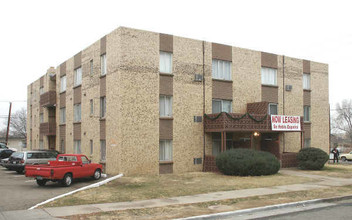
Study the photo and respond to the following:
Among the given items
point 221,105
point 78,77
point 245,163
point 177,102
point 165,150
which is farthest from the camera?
point 78,77

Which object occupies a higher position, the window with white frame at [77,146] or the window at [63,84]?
the window at [63,84]

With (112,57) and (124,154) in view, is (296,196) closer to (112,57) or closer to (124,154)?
(124,154)

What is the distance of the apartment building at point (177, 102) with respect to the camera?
22.0m

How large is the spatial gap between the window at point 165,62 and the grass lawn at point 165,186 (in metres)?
6.51

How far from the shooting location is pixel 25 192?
15.9 meters

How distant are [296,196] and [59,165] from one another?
35.5 ft

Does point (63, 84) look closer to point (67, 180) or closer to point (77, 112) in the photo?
point (77, 112)

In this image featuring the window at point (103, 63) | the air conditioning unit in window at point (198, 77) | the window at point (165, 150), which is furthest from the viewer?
the air conditioning unit in window at point (198, 77)

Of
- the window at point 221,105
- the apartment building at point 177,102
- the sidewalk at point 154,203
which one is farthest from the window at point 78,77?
the sidewalk at point 154,203

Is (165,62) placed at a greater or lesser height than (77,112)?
greater

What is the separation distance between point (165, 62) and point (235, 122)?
5.74 m

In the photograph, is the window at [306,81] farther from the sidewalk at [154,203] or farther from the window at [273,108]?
the sidewalk at [154,203]

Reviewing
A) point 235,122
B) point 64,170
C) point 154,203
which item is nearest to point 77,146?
point 64,170

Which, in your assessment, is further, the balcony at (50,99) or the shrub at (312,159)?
the balcony at (50,99)
